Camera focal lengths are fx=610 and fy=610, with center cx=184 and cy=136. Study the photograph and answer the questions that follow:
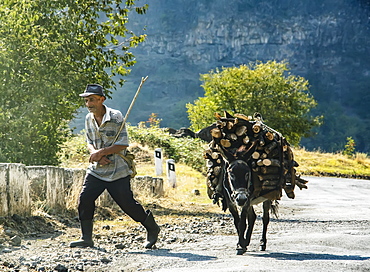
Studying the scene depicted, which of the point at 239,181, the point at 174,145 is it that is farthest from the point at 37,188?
the point at 174,145

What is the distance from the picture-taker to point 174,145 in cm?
3084

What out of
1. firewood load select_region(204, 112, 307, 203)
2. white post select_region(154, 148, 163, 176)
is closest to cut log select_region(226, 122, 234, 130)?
firewood load select_region(204, 112, 307, 203)

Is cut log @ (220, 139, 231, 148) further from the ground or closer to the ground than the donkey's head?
further from the ground

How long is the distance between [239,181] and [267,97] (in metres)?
44.2

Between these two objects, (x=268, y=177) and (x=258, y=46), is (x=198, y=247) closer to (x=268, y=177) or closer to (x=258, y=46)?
(x=268, y=177)

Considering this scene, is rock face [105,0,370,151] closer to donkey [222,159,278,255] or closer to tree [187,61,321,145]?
tree [187,61,321,145]

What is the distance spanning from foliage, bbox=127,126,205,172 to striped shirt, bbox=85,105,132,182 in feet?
64.8

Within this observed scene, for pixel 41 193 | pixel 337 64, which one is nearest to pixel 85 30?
pixel 41 193

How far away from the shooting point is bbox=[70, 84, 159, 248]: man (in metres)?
7.97

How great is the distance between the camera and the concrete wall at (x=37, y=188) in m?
9.34

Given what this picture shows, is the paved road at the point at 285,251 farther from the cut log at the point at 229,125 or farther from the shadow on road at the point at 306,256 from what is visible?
A: the cut log at the point at 229,125

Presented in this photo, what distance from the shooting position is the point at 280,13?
584 ft

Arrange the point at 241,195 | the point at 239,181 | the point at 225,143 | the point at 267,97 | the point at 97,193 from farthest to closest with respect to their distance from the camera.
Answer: the point at 267,97, the point at 97,193, the point at 225,143, the point at 239,181, the point at 241,195

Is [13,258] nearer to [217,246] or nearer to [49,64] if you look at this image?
[217,246]
